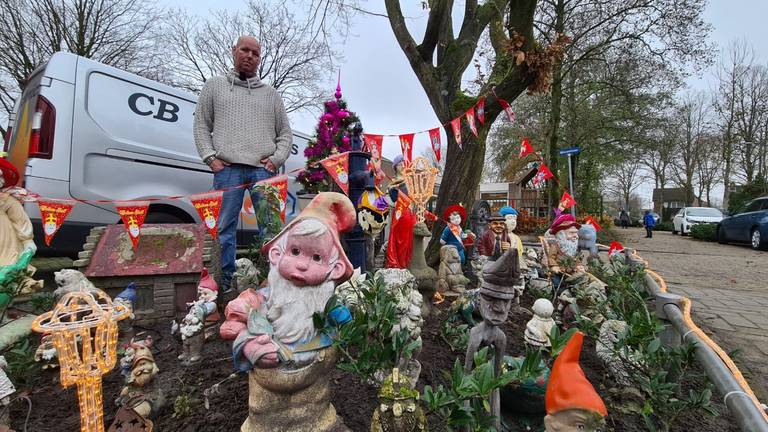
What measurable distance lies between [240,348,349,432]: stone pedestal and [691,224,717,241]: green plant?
16183mm

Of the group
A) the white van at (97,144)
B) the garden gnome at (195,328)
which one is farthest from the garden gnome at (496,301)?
the white van at (97,144)

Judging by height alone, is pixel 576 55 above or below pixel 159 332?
above

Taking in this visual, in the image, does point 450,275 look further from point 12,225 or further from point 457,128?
point 12,225

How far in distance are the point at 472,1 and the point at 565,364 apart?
17.3 feet

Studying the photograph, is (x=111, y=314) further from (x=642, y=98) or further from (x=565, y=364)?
(x=642, y=98)

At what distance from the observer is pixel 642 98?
13492 mm

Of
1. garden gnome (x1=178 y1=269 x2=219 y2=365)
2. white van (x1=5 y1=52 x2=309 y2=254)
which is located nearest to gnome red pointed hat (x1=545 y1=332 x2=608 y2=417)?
garden gnome (x1=178 y1=269 x2=219 y2=365)

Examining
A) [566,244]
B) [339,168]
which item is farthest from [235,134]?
[566,244]

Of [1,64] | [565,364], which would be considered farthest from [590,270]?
[1,64]

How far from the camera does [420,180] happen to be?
5277 mm

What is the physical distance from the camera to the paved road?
9.73 feet

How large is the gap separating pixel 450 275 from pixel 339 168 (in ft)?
4.75

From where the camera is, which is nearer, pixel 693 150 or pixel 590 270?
pixel 590 270

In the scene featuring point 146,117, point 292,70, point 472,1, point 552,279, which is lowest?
point 552,279
